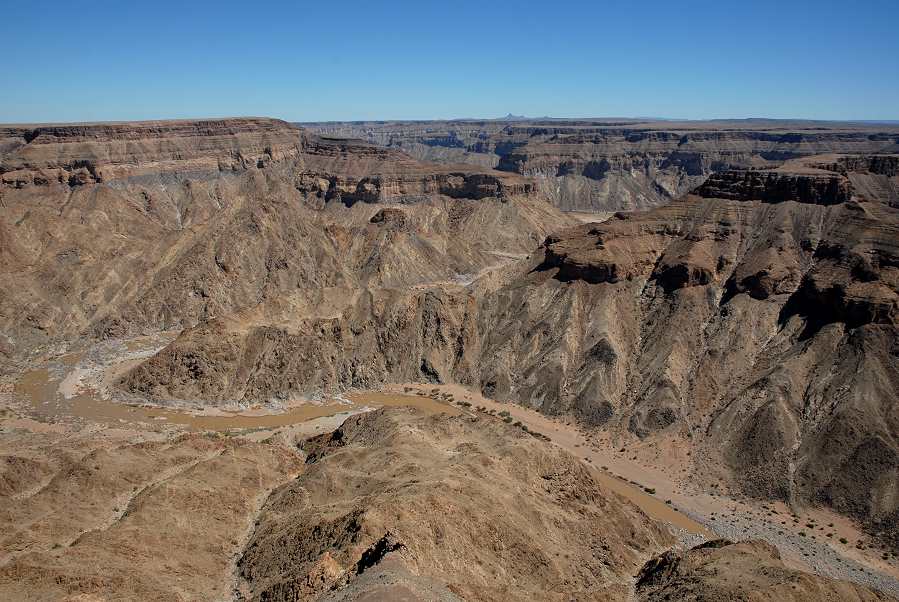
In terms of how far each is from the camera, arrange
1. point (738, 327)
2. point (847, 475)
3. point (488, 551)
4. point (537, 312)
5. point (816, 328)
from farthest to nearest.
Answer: point (537, 312) < point (738, 327) < point (816, 328) < point (847, 475) < point (488, 551)

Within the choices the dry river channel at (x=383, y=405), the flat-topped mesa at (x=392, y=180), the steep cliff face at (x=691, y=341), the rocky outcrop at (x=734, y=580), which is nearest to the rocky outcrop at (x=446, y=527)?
the rocky outcrop at (x=734, y=580)

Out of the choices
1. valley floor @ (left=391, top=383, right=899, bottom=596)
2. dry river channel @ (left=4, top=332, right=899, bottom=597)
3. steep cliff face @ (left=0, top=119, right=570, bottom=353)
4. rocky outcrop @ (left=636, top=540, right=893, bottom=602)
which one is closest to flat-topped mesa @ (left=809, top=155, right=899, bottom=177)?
steep cliff face @ (left=0, top=119, right=570, bottom=353)

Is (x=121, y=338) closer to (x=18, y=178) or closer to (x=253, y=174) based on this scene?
(x=18, y=178)

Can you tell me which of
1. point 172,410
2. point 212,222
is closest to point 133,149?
point 212,222

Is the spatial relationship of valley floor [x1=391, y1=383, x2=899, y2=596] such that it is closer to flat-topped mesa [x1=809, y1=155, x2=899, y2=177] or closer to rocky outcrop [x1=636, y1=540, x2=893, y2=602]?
rocky outcrop [x1=636, y1=540, x2=893, y2=602]

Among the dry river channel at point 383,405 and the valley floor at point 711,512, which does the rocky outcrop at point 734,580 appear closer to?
the valley floor at point 711,512

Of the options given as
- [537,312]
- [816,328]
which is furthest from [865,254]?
[537,312]
